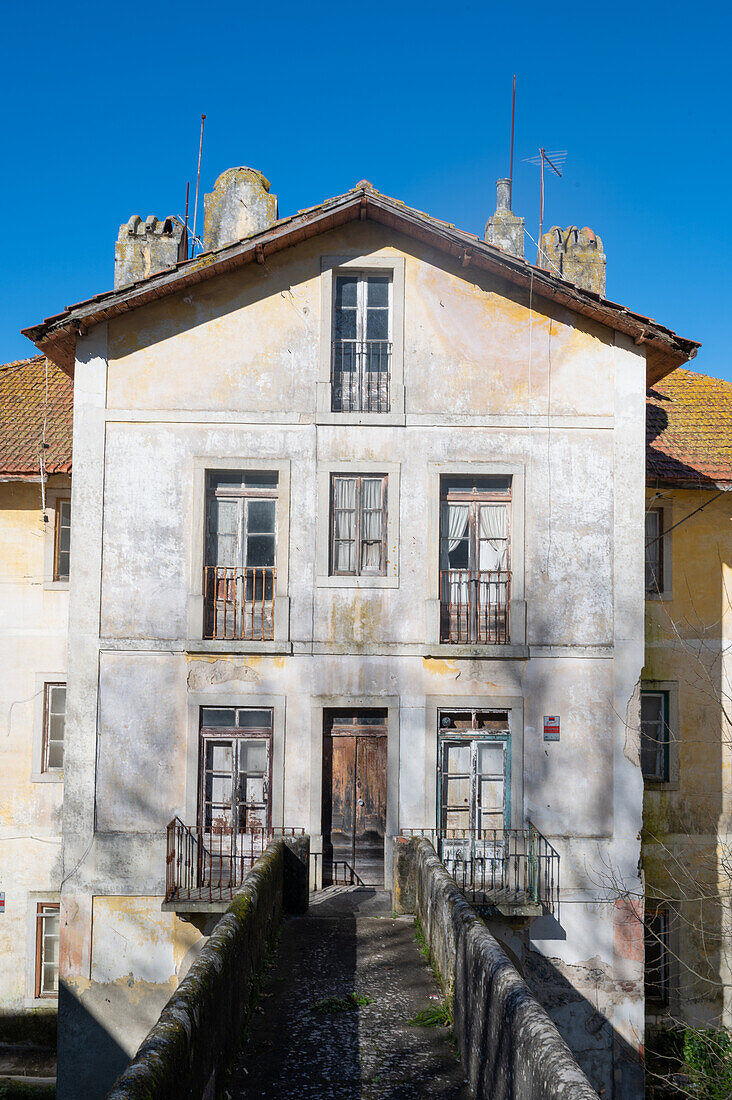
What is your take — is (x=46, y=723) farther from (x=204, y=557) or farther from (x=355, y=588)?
(x=355, y=588)

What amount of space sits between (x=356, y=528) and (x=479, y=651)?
233cm

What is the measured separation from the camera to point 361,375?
14.1 m

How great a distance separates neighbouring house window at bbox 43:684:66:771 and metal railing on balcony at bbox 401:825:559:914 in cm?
692

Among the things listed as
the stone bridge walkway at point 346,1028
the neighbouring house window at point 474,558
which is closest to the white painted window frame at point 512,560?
the neighbouring house window at point 474,558

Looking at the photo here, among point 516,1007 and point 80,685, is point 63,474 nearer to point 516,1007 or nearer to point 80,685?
point 80,685

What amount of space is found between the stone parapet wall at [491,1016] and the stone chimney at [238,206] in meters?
9.48

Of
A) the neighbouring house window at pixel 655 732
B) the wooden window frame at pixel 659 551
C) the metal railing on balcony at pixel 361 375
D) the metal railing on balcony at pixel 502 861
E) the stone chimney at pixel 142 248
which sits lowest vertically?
the metal railing on balcony at pixel 502 861

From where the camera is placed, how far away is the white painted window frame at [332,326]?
45.4ft

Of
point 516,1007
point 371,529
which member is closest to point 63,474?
point 371,529

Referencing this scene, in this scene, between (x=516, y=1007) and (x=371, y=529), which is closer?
(x=516, y=1007)

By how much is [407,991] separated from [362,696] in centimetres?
465

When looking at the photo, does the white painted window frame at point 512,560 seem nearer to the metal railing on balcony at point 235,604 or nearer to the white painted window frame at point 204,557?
the white painted window frame at point 204,557

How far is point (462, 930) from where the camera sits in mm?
8695

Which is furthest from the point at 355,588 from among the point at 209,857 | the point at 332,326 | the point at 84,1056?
the point at 84,1056
